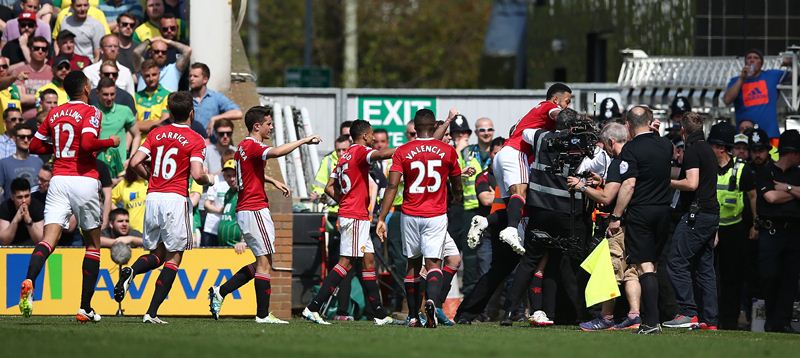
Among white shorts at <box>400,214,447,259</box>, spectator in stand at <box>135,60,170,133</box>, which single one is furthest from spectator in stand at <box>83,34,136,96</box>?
white shorts at <box>400,214,447,259</box>

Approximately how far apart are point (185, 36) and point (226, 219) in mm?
4455

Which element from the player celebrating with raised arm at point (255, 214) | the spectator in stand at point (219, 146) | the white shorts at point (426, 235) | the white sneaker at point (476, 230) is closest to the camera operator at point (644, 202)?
the white shorts at point (426, 235)

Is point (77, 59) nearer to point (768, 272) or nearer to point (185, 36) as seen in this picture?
point (185, 36)

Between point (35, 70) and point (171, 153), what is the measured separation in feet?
21.4

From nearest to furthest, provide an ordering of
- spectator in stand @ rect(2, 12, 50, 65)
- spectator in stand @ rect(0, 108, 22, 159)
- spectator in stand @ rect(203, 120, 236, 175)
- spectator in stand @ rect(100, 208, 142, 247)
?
spectator in stand @ rect(100, 208, 142, 247)
spectator in stand @ rect(203, 120, 236, 175)
spectator in stand @ rect(0, 108, 22, 159)
spectator in stand @ rect(2, 12, 50, 65)

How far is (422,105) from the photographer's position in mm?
23797

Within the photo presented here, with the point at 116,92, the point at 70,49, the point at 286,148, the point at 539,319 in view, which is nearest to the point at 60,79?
the point at 70,49

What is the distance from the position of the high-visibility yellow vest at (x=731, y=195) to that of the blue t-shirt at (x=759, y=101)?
2.88m

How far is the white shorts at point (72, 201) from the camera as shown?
14.7 meters

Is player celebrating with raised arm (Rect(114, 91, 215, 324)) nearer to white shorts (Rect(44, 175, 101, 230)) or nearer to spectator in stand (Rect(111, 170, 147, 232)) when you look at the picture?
white shorts (Rect(44, 175, 101, 230))

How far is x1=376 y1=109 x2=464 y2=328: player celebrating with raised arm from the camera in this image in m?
15.1

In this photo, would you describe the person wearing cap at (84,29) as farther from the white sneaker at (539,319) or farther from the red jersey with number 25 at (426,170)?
the white sneaker at (539,319)

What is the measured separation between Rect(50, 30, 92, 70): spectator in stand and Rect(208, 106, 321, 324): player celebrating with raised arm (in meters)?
5.93

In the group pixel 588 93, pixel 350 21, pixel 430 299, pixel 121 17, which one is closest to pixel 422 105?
pixel 588 93
